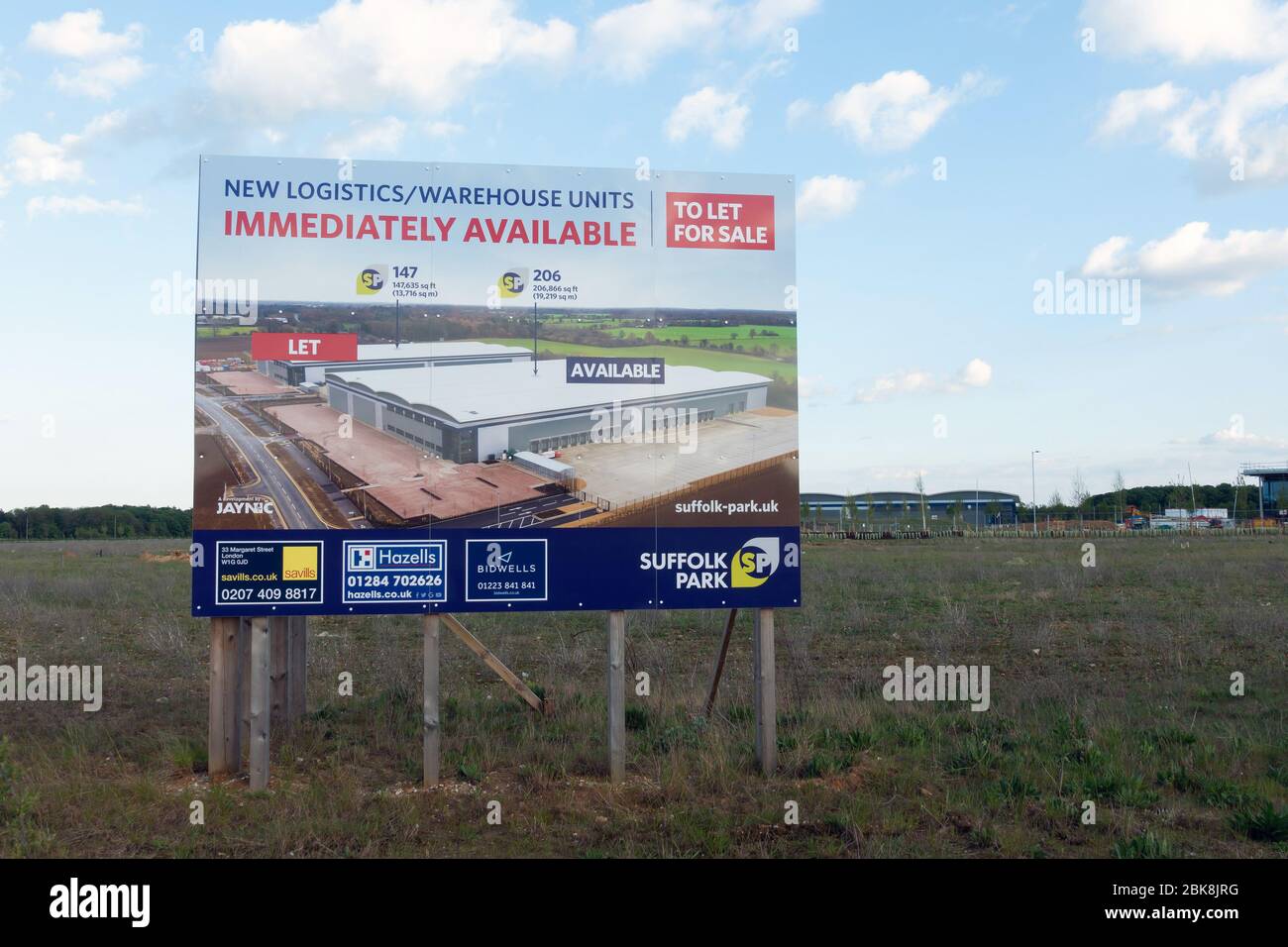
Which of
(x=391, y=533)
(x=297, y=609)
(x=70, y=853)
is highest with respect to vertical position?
(x=391, y=533)

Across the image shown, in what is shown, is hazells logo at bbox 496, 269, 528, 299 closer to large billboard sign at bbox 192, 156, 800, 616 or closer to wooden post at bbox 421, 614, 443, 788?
large billboard sign at bbox 192, 156, 800, 616

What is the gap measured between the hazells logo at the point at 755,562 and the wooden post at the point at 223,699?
414cm

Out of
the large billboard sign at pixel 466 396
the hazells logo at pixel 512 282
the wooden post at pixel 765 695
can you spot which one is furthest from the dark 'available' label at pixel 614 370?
the wooden post at pixel 765 695

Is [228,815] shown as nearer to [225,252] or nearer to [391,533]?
[391,533]

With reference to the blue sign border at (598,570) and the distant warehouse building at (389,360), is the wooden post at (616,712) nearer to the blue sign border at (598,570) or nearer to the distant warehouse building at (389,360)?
the blue sign border at (598,570)

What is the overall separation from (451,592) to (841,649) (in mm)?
7882

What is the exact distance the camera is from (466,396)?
24.8 feet

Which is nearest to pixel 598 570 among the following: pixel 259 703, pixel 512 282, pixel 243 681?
pixel 512 282

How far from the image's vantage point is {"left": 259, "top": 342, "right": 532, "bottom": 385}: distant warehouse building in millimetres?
7535

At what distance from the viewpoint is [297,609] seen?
24.4 feet

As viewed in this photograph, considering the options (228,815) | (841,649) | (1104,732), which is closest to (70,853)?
(228,815)

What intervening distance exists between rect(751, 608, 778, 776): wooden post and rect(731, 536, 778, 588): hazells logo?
298mm

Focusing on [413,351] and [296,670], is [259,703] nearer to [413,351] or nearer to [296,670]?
[296,670]

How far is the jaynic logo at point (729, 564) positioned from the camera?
311 inches
